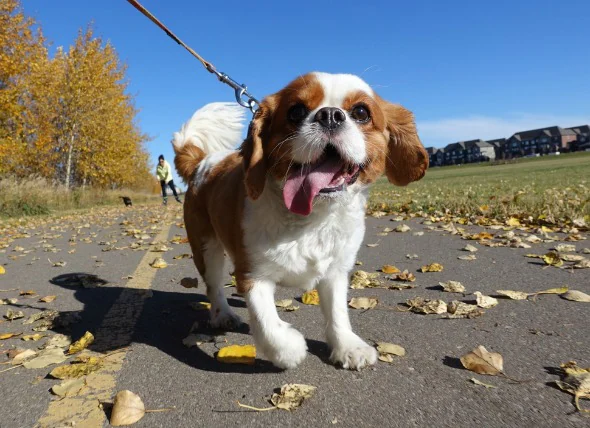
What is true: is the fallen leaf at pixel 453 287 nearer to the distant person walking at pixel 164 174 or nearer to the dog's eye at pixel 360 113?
the dog's eye at pixel 360 113

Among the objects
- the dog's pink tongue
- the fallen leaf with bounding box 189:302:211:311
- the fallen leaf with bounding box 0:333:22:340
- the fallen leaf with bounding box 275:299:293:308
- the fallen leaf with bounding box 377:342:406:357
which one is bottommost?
the fallen leaf with bounding box 377:342:406:357

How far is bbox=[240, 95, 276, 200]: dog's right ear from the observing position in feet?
8.45

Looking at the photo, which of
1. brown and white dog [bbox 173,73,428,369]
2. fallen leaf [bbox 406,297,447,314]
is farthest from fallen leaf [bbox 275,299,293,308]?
fallen leaf [bbox 406,297,447,314]

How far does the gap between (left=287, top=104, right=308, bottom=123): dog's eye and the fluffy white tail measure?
169 cm

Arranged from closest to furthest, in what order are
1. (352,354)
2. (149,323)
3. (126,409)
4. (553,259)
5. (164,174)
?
1. (126,409)
2. (352,354)
3. (149,323)
4. (553,259)
5. (164,174)

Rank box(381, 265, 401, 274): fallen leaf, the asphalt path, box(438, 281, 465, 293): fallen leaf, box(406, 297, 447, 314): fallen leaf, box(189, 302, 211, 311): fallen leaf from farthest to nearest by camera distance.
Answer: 1. box(381, 265, 401, 274): fallen leaf
2. box(189, 302, 211, 311): fallen leaf
3. box(438, 281, 465, 293): fallen leaf
4. box(406, 297, 447, 314): fallen leaf
5. the asphalt path

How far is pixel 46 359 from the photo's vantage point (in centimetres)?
263

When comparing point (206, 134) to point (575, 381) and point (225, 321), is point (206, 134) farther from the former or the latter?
point (575, 381)

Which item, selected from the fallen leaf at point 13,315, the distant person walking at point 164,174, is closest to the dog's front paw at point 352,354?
the fallen leaf at point 13,315

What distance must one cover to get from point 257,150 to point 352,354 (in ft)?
4.07

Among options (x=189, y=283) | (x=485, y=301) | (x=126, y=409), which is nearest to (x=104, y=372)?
(x=126, y=409)

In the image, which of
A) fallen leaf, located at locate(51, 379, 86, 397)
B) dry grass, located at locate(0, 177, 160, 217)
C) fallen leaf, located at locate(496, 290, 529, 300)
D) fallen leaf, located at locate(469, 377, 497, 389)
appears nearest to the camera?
fallen leaf, located at locate(469, 377, 497, 389)

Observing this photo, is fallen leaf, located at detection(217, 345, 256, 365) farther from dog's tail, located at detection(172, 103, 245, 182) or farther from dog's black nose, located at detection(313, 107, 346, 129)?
dog's tail, located at detection(172, 103, 245, 182)

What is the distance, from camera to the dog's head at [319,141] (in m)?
2.51
